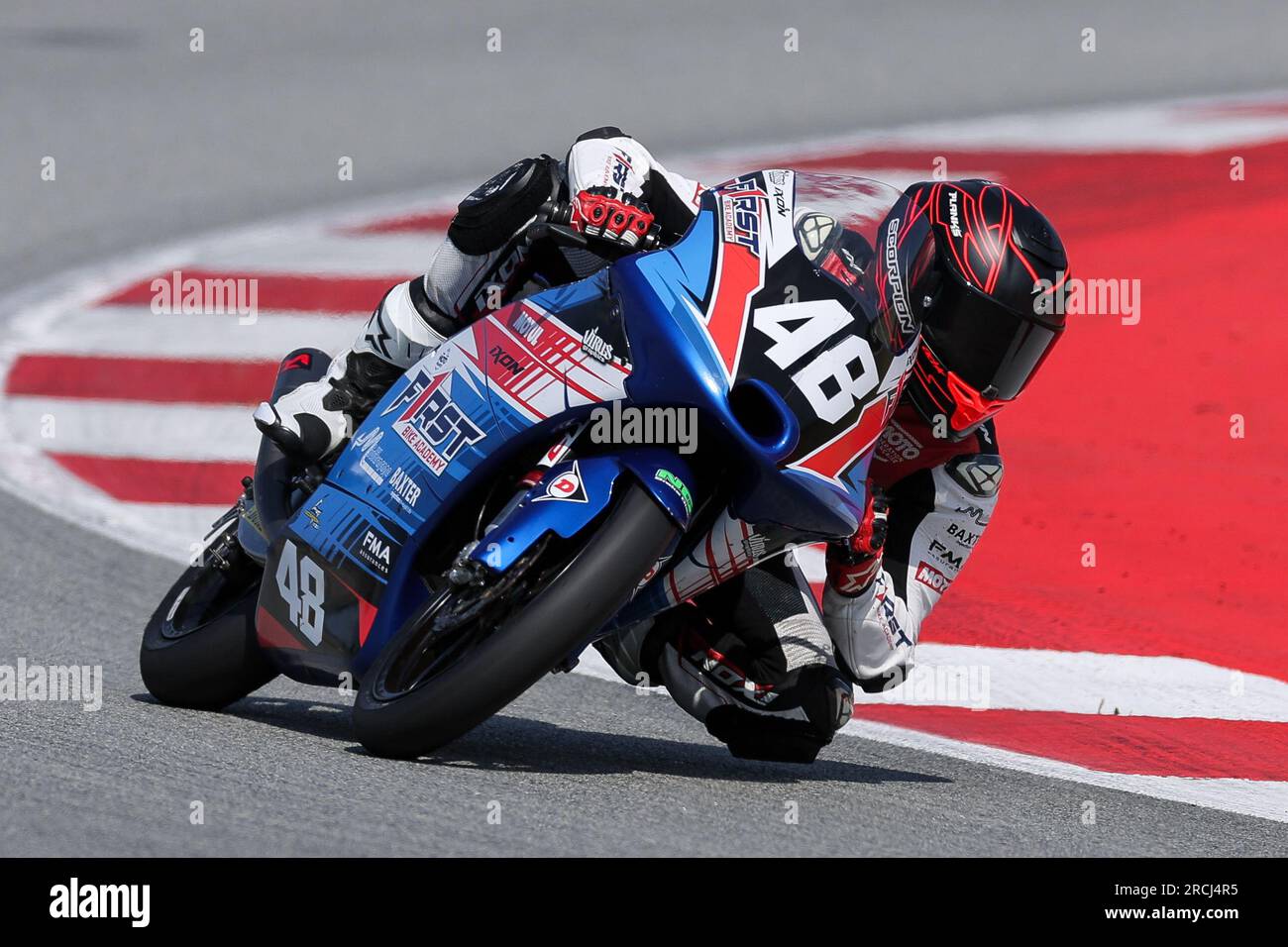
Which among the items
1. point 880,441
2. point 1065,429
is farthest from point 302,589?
point 1065,429

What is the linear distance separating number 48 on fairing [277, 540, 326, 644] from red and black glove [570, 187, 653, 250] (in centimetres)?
98

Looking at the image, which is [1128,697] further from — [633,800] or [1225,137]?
[1225,137]

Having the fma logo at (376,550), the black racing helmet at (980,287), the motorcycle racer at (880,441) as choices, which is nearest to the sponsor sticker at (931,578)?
the motorcycle racer at (880,441)

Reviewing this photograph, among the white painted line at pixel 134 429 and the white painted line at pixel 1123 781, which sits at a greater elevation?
the white painted line at pixel 134 429

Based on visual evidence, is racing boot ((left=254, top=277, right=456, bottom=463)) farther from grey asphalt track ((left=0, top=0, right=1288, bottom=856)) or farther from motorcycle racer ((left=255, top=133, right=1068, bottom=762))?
grey asphalt track ((left=0, top=0, right=1288, bottom=856))

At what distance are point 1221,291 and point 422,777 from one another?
6.21 metres

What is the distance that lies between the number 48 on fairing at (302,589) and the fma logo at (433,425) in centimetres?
40

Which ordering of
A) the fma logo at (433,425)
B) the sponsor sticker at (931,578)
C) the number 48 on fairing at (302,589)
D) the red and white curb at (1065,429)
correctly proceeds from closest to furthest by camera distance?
the fma logo at (433,425), the number 48 on fairing at (302,589), the sponsor sticker at (931,578), the red and white curb at (1065,429)

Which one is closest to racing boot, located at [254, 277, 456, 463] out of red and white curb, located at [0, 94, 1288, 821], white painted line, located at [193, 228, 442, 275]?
red and white curb, located at [0, 94, 1288, 821]

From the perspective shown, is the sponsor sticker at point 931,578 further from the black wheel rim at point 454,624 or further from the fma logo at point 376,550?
the fma logo at point 376,550

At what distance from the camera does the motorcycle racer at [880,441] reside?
13.8 ft

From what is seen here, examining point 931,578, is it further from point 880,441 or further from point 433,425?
point 433,425

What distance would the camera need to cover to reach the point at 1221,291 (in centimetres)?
911
